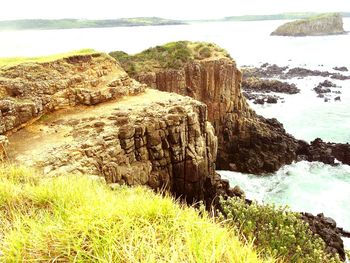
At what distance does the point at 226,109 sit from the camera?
35.7m

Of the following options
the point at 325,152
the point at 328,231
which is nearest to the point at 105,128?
the point at 328,231

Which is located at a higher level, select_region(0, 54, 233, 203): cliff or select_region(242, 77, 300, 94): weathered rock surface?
select_region(0, 54, 233, 203): cliff

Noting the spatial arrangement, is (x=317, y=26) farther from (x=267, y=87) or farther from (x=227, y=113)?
(x=227, y=113)

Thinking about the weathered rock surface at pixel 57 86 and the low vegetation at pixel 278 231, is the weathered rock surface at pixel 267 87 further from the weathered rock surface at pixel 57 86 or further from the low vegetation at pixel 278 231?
the low vegetation at pixel 278 231

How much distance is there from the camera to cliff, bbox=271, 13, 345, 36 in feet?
564

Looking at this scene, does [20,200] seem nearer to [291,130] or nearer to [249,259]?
[249,259]

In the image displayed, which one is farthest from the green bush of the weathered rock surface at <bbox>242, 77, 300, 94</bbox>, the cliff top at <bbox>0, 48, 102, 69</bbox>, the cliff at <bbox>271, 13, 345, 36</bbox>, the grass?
the cliff at <bbox>271, 13, 345, 36</bbox>

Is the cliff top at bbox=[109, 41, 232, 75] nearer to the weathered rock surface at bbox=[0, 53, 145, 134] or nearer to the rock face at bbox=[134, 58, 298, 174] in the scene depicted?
the rock face at bbox=[134, 58, 298, 174]

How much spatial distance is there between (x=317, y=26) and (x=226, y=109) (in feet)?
515

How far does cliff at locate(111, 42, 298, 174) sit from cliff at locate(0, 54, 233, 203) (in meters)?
10.2

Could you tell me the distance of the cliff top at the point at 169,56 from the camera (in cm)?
3675

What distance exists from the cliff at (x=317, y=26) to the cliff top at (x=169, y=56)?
484 feet

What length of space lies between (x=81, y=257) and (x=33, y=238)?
26.2 inches

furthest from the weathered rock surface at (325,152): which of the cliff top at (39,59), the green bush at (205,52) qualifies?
the cliff top at (39,59)
